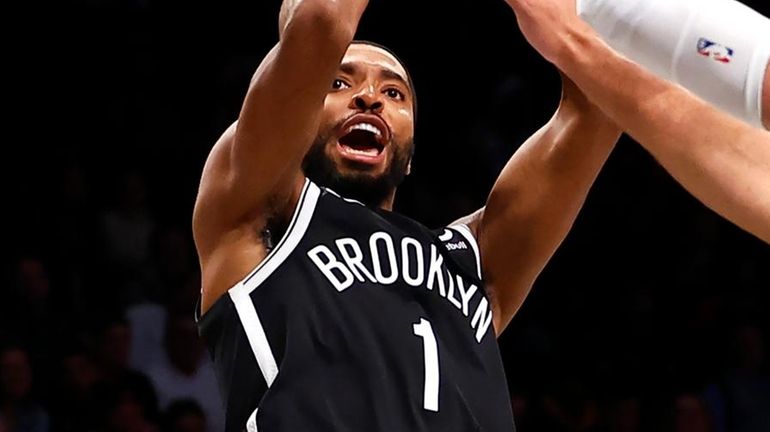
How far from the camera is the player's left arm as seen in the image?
3.41 m

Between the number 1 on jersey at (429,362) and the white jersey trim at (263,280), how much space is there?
0.30 metres

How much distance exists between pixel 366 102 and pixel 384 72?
118mm

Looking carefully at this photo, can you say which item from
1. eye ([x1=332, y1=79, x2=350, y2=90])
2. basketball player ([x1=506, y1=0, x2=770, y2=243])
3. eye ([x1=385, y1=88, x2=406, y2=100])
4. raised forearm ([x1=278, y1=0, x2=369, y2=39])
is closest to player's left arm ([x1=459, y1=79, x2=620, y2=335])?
eye ([x1=385, y1=88, x2=406, y2=100])

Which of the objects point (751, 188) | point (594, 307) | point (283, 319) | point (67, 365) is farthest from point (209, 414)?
point (751, 188)

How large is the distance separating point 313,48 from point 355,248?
1.42ft

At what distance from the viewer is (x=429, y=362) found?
117 inches

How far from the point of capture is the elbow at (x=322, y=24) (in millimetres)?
2891

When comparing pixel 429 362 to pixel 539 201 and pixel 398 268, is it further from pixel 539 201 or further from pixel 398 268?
pixel 539 201

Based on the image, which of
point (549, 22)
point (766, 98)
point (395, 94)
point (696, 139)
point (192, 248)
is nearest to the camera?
point (766, 98)

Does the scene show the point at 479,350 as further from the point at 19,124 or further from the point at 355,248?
the point at 19,124

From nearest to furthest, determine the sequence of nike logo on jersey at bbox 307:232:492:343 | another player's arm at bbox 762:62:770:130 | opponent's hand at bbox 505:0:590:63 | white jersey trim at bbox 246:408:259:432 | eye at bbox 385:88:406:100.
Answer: another player's arm at bbox 762:62:770:130
opponent's hand at bbox 505:0:590:63
white jersey trim at bbox 246:408:259:432
nike logo on jersey at bbox 307:232:492:343
eye at bbox 385:88:406:100

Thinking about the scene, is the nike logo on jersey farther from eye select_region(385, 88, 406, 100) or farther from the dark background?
the dark background

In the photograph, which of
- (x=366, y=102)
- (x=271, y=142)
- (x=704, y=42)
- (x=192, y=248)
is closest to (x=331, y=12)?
(x=271, y=142)

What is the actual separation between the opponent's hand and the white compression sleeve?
1.36 ft
